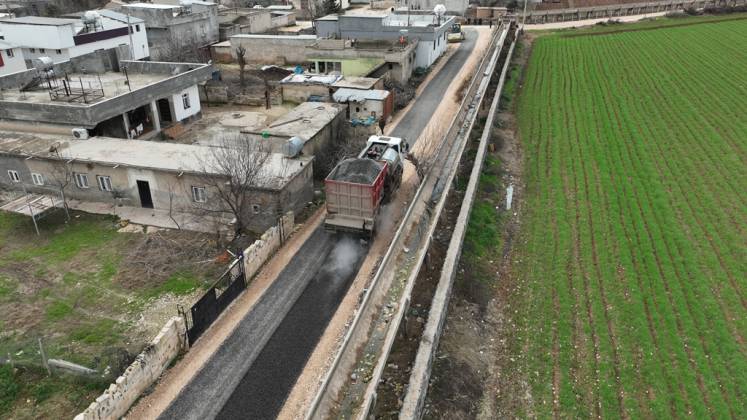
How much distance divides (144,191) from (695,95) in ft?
141

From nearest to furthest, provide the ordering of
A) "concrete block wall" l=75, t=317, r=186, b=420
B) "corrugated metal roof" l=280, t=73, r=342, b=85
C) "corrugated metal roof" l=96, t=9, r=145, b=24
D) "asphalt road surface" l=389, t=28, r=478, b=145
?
"concrete block wall" l=75, t=317, r=186, b=420 → "asphalt road surface" l=389, t=28, r=478, b=145 → "corrugated metal roof" l=280, t=73, r=342, b=85 → "corrugated metal roof" l=96, t=9, r=145, b=24

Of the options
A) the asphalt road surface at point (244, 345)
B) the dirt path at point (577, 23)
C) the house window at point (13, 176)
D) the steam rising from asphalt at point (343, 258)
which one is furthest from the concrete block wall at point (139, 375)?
the dirt path at point (577, 23)

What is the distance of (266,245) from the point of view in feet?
68.5

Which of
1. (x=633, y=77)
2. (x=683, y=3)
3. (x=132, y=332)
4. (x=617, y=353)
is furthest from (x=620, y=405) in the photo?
(x=683, y=3)

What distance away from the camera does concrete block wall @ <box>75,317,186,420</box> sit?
13406 millimetres

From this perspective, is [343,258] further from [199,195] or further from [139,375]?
[139,375]

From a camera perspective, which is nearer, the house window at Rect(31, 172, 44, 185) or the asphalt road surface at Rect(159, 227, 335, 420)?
the asphalt road surface at Rect(159, 227, 335, 420)

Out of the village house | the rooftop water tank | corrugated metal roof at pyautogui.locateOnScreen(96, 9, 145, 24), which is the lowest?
the rooftop water tank

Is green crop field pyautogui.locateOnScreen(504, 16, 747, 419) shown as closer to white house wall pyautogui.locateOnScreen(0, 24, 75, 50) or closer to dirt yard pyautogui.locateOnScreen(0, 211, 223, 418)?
dirt yard pyautogui.locateOnScreen(0, 211, 223, 418)

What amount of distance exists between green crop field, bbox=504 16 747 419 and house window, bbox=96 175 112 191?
19.6 m

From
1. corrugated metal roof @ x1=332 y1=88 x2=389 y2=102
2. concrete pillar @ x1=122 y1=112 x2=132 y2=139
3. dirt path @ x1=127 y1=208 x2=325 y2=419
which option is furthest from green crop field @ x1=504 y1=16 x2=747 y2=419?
concrete pillar @ x1=122 y1=112 x2=132 y2=139

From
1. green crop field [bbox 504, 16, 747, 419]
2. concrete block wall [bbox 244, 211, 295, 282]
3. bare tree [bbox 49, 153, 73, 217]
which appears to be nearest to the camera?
green crop field [bbox 504, 16, 747, 419]

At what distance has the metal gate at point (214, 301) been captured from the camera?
16609 millimetres

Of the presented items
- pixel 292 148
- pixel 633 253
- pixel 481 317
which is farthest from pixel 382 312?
pixel 633 253
